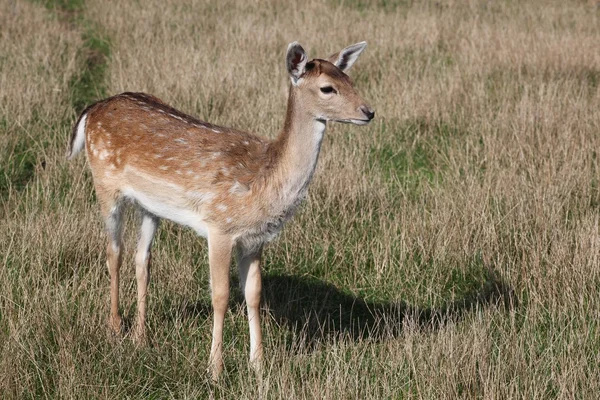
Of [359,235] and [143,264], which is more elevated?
[143,264]

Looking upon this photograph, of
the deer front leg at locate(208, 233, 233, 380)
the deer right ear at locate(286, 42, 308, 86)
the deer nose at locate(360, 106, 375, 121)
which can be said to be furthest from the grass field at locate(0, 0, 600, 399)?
the deer right ear at locate(286, 42, 308, 86)

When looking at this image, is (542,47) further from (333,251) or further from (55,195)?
(55,195)

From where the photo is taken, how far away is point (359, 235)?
518 centimetres

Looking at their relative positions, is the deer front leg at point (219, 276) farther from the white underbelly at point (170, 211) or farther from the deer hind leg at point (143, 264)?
the deer hind leg at point (143, 264)

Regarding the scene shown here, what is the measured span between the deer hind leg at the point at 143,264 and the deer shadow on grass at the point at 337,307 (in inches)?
10.7

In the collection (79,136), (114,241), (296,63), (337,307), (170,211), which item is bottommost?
(337,307)

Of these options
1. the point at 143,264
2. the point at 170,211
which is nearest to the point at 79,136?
the point at 143,264

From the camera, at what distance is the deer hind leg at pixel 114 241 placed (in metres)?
4.10

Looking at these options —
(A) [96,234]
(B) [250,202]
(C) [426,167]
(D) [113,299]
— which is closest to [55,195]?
(A) [96,234]

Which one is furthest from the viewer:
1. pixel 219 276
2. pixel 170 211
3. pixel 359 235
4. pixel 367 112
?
pixel 359 235

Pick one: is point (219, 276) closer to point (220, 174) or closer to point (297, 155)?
point (220, 174)

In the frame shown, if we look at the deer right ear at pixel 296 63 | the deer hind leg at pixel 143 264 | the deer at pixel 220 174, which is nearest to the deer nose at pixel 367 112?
the deer at pixel 220 174

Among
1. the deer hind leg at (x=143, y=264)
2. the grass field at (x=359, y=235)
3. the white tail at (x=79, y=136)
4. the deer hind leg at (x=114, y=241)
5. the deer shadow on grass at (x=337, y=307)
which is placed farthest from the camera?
the white tail at (x=79, y=136)

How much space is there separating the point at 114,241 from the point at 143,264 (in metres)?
0.20
